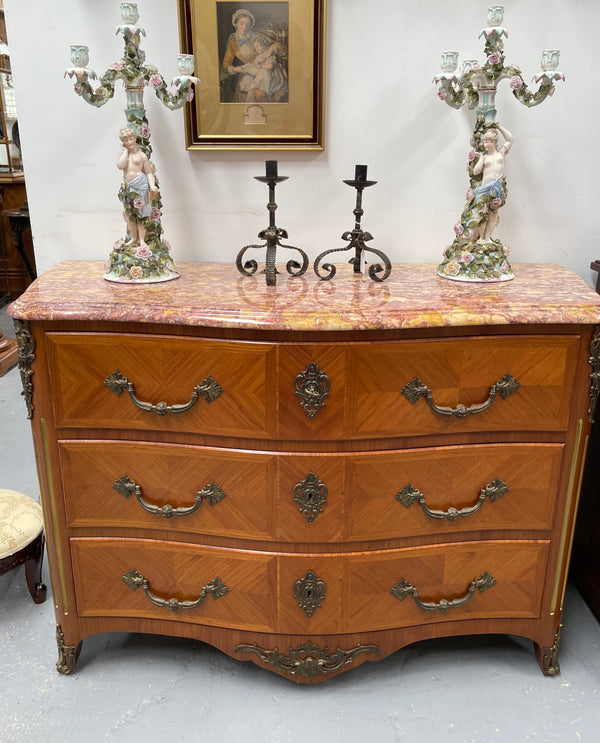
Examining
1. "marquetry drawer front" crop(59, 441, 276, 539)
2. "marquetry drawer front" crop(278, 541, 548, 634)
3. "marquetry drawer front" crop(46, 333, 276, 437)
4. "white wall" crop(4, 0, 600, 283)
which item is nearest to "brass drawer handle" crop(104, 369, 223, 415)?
"marquetry drawer front" crop(46, 333, 276, 437)

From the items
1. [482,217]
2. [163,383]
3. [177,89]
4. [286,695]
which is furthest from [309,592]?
[177,89]

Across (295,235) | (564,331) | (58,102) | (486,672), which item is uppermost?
(58,102)

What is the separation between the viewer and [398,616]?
1800 mm

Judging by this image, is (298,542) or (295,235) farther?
(295,235)

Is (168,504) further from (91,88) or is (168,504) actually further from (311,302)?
(91,88)

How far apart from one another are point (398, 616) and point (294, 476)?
0.53 m

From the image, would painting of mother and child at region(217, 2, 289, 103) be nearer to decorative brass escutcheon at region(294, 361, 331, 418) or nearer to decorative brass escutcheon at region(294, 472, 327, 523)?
decorative brass escutcheon at region(294, 361, 331, 418)

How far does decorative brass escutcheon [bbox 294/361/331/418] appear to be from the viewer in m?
1.55

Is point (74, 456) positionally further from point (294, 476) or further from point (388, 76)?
point (388, 76)

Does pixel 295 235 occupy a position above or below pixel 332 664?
above

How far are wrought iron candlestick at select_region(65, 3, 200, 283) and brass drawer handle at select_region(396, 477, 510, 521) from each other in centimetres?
88

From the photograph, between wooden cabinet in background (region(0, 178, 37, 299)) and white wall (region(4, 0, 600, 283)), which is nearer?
white wall (region(4, 0, 600, 283))

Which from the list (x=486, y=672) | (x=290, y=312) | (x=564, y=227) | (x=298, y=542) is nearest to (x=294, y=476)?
(x=298, y=542)

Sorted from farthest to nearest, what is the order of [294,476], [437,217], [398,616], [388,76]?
[437,217]
[388,76]
[398,616]
[294,476]
